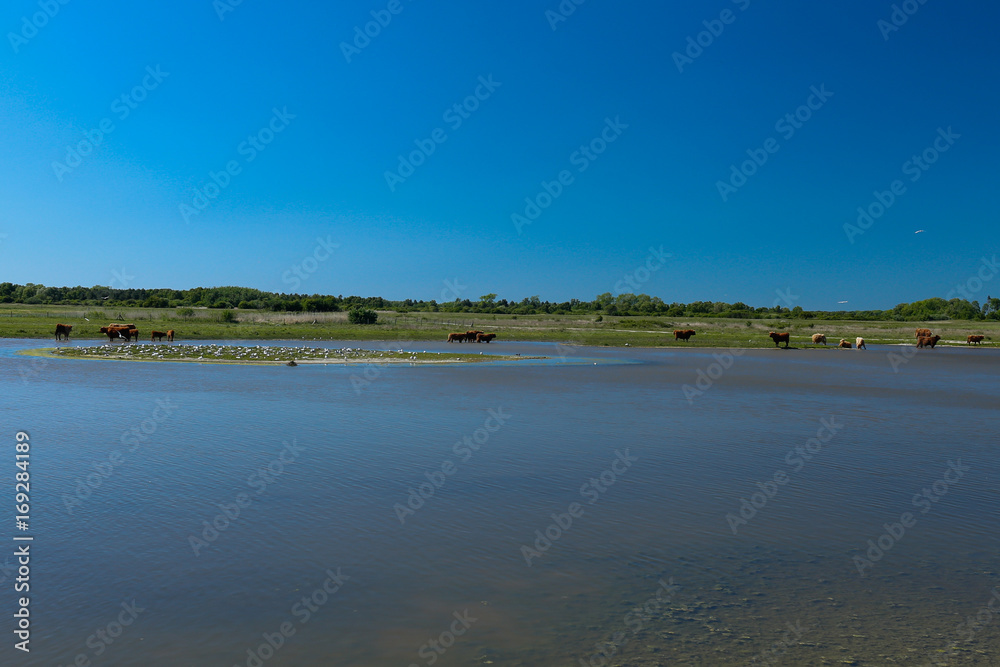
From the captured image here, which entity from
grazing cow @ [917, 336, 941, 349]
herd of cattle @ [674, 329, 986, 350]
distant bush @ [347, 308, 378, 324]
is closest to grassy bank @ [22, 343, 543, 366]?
herd of cattle @ [674, 329, 986, 350]

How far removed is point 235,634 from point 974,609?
623cm

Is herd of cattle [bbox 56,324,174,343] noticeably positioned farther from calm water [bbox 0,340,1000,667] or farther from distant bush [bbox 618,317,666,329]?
distant bush [bbox 618,317,666,329]

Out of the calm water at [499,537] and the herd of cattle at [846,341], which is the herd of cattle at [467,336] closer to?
the herd of cattle at [846,341]

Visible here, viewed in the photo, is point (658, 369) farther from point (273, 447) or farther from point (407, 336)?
point (407, 336)

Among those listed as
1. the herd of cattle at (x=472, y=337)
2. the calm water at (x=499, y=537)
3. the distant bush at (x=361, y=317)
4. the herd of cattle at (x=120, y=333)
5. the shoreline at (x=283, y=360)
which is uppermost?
the distant bush at (x=361, y=317)

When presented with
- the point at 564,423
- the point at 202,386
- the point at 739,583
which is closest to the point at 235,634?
the point at 739,583

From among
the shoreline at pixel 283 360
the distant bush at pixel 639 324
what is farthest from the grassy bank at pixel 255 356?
the distant bush at pixel 639 324

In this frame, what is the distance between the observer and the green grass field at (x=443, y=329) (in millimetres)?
57969

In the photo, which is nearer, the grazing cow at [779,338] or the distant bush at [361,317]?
the grazing cow at [779,338]

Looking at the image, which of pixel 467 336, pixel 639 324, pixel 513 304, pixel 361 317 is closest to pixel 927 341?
pixel 639 324

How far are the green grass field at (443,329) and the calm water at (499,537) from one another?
41.5m

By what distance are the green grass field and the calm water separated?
41.5 meters

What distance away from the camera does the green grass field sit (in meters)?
58.0

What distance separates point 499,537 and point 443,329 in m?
63.4
